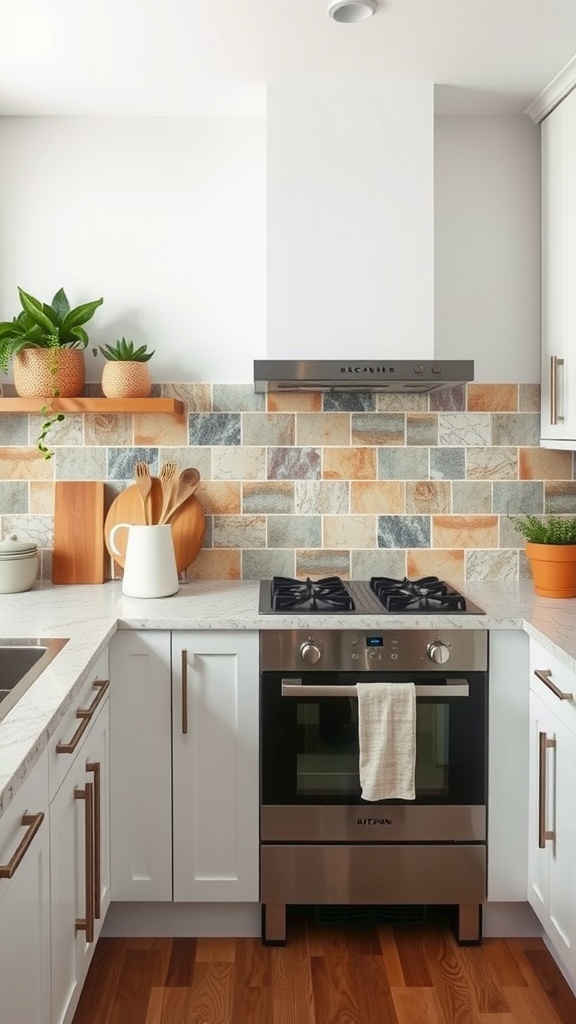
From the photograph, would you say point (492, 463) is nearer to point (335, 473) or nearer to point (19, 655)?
point (335, 473)

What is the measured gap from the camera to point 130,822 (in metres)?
2.50

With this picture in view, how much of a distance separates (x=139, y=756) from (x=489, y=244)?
202cm

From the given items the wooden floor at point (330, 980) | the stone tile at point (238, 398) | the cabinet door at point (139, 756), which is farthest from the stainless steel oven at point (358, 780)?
the stone tile at point (238, 398)

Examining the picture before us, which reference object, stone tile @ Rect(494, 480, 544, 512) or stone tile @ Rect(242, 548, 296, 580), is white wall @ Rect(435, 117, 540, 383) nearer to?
stone tile @ Rect(494, 480, 544, 512)

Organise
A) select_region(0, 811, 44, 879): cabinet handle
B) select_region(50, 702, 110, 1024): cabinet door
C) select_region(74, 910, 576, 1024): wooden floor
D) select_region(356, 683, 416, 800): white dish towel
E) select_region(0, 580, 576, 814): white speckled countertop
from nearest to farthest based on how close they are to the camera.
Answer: select_region(0, 811, 44, 879): cabinet handle
select_region(50, 702, 110, 1024): cabinet door
select_region(0, 580, 576, 814): white speckled countertop
select_region(74, 910, 576, 1024): wooden floor
select_region(356, 683, 416, 800): white dish towel

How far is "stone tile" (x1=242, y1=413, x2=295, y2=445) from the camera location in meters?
3.06

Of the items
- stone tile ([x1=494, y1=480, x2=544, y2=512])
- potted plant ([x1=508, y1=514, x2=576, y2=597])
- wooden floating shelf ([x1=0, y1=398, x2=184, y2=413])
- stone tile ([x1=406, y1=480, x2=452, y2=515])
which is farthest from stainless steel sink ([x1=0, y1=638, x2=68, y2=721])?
stone tile ([x1=494, y1=480, x2=544, y2=512])

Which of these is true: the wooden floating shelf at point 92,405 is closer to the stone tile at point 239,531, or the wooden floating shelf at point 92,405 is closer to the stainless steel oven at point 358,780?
the stone tile at point 239,531

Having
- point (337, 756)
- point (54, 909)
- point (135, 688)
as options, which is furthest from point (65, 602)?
point (54, 909)

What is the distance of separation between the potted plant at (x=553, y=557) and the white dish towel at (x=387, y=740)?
2.10 feet

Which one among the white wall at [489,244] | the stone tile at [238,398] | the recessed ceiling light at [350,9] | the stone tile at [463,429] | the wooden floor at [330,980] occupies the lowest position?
the wooden floor at [330,980]

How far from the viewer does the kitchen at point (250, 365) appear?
3025 millimetres

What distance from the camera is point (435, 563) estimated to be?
121 inches

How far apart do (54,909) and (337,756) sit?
3.20 ft
